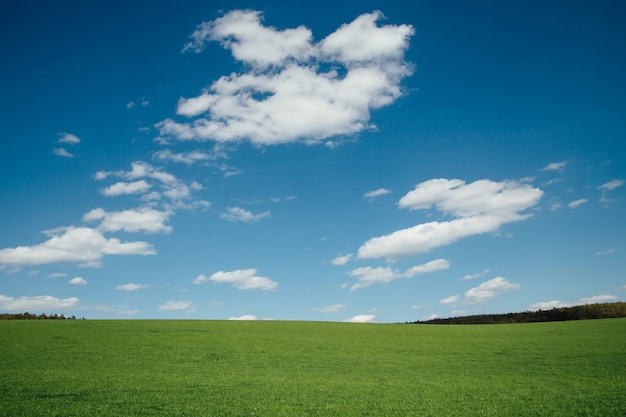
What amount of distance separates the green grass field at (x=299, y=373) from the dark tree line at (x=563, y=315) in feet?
81.1

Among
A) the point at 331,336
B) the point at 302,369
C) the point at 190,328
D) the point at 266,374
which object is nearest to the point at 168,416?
the point at 266,374

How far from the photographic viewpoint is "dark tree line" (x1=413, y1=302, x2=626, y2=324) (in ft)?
162

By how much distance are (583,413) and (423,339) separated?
1962 cm

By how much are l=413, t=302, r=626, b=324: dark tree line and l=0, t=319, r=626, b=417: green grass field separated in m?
24.7

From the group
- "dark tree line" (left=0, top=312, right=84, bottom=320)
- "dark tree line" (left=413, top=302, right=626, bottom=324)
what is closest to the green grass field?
"dark tree line" (left=0, top=312, right=84, bottom=320)

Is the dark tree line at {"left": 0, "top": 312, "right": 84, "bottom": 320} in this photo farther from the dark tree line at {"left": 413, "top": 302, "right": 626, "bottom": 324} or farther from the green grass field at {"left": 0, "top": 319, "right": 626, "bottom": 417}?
the dark tree line at {"left": 413, "top": 302, "right": 626, "bottom": 324}

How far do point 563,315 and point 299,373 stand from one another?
47.9 m

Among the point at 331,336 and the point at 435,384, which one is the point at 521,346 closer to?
the point at 331,336

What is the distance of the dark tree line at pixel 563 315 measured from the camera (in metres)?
49.3

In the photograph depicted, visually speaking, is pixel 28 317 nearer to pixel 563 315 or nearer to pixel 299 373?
pixel 299 373

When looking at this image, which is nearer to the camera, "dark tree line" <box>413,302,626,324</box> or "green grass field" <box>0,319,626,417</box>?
"green grass field" <box>0,319,626,417</box>

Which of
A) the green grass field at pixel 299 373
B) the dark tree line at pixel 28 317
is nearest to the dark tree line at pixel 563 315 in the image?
the green grass field at pixel 299 373

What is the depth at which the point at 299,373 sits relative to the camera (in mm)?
16750

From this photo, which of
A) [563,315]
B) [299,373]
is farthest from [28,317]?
[563,315]
